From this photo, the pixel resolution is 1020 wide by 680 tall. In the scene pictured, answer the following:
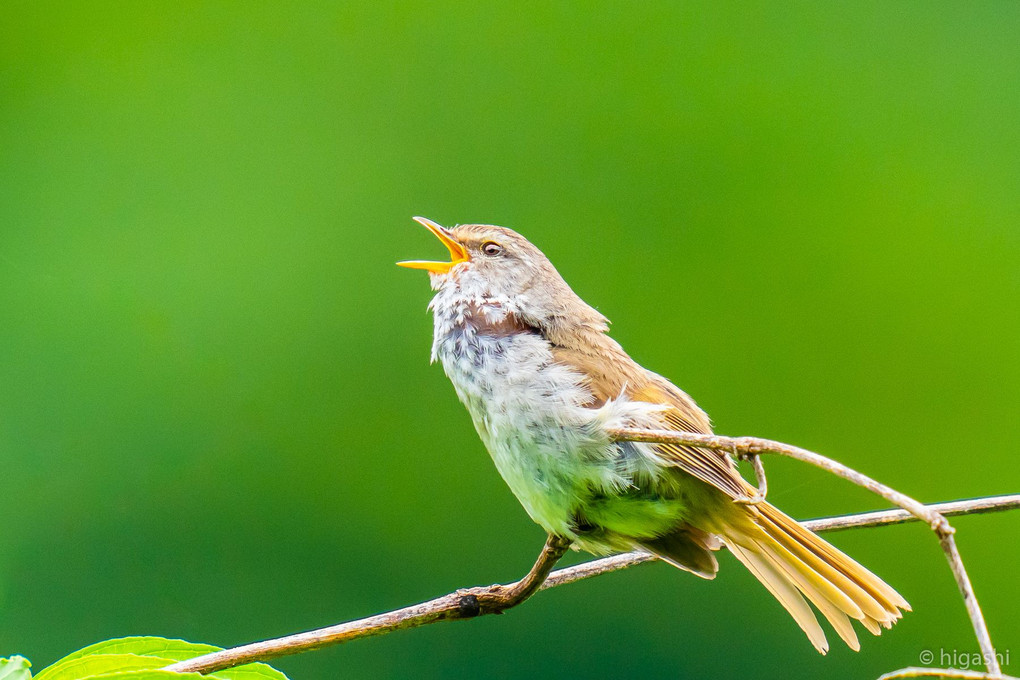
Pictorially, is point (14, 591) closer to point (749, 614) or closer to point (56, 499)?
point (56, 499)

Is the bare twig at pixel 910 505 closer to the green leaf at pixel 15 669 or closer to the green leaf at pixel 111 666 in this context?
the green leaf at pixel 111 666

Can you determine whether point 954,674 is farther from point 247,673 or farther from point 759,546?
point 759,546

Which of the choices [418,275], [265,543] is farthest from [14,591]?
[418,275]

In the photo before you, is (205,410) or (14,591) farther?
(205,410)

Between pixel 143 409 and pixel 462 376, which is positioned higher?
pixel 462 376

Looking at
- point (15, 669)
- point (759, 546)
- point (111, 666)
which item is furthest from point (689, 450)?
point (15, 669)

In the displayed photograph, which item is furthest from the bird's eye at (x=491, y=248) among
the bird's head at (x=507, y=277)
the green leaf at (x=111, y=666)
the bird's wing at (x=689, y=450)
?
the green leaf at (x=111, y=666)

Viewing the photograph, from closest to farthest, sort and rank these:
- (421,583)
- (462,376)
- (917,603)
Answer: (462,376)
(917,603)
(421,583)
